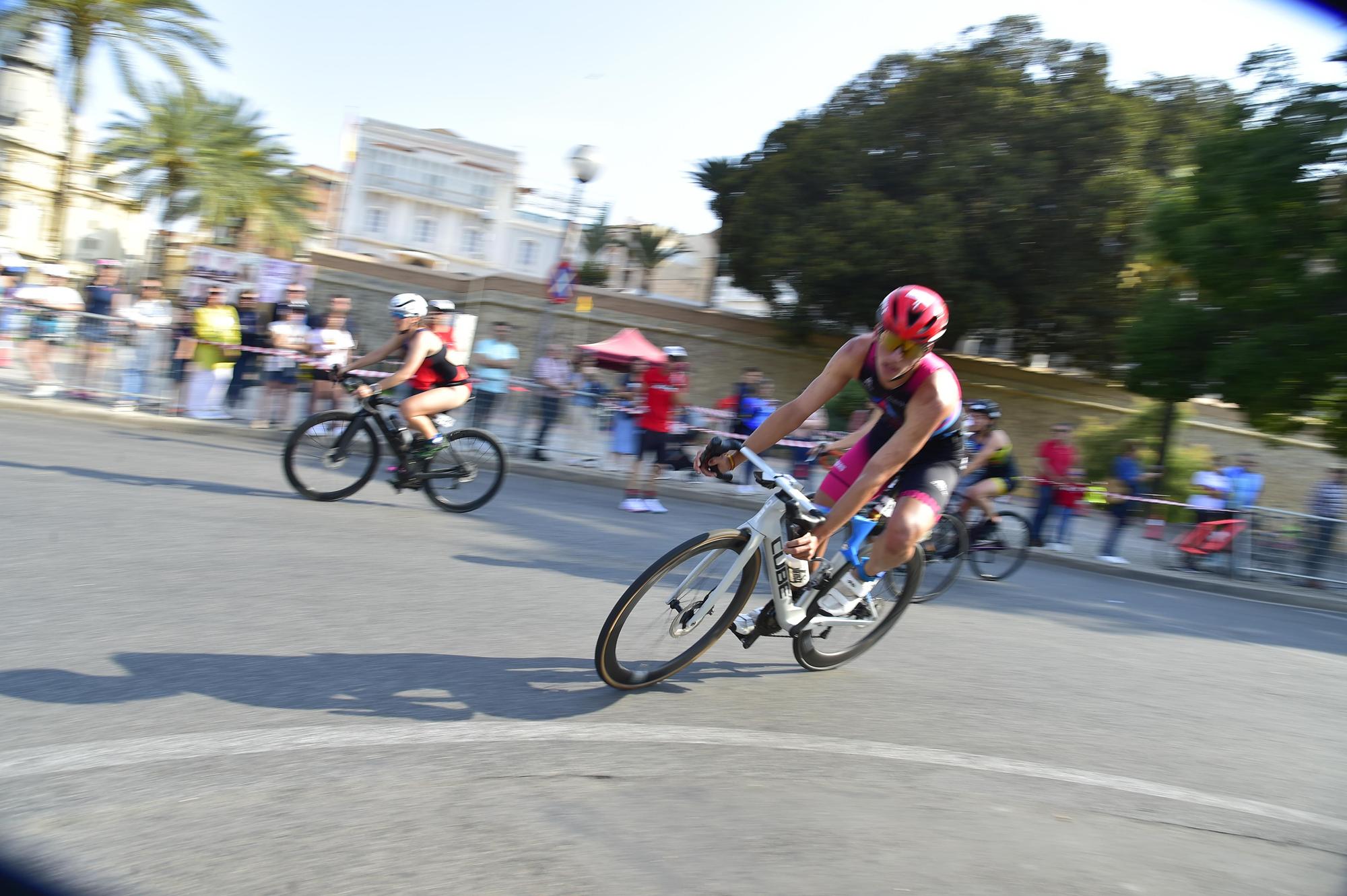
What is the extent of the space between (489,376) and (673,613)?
10044 millimetres

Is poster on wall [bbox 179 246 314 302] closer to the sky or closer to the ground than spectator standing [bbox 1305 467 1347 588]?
closer to the sky

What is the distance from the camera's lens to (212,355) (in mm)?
12953

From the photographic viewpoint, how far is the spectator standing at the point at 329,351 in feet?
42.9

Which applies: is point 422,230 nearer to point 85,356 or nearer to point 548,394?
point 548,394

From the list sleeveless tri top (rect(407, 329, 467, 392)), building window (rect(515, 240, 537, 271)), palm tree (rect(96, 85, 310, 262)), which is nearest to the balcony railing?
building window (rect(515, 240, 537, 271))

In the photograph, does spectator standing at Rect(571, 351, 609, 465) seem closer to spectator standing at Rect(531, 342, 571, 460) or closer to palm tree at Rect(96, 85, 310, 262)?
spectator standing at Rect(531, 342, 571, 460)

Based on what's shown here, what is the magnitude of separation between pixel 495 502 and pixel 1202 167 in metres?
16.7

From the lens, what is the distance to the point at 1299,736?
5270 mm

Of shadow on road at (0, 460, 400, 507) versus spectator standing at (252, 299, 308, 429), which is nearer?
shadow on road at (0, 460, 400, 507)

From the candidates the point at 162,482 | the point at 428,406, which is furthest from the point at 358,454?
the point at 162,482

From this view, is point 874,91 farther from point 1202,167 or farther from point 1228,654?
point 1228,654

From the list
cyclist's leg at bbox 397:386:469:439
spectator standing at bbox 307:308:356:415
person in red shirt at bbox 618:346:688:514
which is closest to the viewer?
cyclist's leg at bbox 397:386:469:439

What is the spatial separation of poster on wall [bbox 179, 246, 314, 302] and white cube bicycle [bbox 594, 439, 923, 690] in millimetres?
11294

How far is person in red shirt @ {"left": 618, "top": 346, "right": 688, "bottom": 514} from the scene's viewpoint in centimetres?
1180
